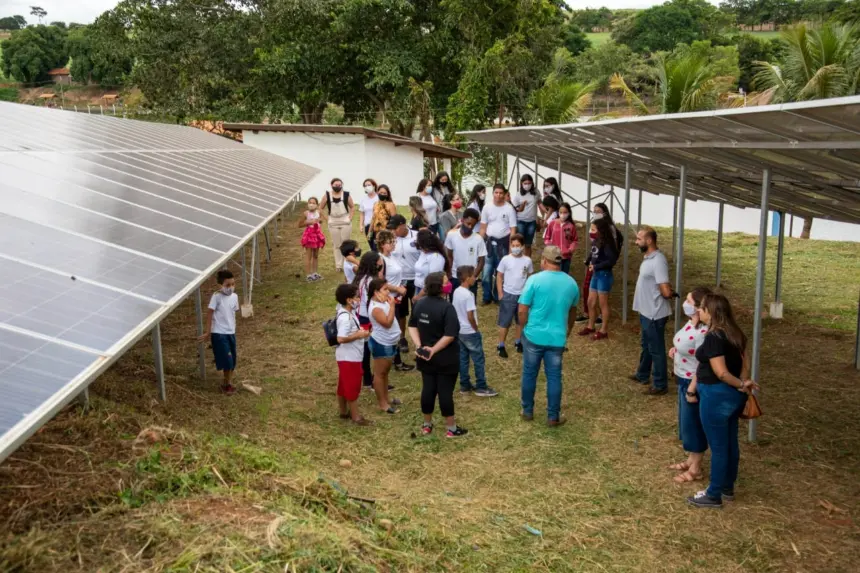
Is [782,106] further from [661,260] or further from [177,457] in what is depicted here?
[177,457]

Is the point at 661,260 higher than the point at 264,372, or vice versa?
the point at 661,260

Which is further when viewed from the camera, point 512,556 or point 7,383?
point 512,556

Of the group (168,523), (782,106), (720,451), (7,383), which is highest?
(782,106)

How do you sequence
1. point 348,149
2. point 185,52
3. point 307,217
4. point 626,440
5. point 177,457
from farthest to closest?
point 185,52 < point 348,149 < point 307,217 < point 626,440 < point 177,457

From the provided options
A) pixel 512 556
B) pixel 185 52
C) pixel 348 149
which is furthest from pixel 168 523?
pixel 185 52

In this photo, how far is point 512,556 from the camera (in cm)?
540

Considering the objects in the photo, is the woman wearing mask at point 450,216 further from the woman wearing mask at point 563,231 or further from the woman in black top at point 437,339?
the woman in black top at point 437,339

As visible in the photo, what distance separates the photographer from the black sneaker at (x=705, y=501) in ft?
20.6

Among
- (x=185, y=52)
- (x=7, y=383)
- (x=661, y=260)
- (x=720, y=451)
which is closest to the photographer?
(x=7, y=383)

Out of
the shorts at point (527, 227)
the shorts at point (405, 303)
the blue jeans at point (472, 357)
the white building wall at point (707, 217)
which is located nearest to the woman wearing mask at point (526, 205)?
the shorts at point (527, 227)

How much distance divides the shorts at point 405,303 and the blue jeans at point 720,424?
4339 mm

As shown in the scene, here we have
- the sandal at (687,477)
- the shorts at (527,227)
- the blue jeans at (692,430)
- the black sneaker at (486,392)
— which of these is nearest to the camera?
the blue jeans at (692,430)

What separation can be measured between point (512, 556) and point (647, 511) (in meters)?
1.39

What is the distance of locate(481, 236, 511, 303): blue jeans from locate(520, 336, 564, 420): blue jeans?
440cm
